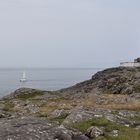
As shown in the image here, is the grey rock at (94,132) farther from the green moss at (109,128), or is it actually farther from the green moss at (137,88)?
the green moss at (137,88)

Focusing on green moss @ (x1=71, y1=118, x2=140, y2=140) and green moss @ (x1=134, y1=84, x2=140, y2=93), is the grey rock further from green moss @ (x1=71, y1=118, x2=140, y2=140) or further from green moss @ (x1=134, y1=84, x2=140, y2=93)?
green moss @ (x1=134, y1=84, x2=140, y2=93)

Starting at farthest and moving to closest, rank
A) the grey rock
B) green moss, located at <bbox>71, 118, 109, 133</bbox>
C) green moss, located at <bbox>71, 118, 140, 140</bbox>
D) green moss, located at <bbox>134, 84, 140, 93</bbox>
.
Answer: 1. green moss, located at <bbox>134, 84, 140, 93</bbox>
2. green moss, located at <bbox>71, 118, 109, 133</bbox>
3. the grey rock
4. green moss, located at <bbox>71, 118, 140, 140</bbox>

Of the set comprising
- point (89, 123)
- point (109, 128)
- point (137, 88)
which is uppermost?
point (89, 123)

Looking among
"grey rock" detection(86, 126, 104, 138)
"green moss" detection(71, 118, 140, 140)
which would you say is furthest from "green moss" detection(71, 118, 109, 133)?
"grey rock" detection(86, 126, 104, 138)

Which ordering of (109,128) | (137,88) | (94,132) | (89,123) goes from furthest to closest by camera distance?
(137,88) < (89,123) < (109,128) < (94,132)

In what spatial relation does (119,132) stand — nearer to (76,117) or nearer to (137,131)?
(137,131)

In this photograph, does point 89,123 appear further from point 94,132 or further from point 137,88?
point 137,88

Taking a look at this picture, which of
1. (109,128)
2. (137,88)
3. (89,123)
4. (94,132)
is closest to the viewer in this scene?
(94,132)

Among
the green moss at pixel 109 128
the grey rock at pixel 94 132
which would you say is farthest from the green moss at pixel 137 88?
the grey rock at pixel 94 132

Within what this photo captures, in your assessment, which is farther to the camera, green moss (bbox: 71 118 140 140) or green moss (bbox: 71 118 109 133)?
green moss (bbox: 71 118 109 133)

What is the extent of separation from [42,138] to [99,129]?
3.91 meters

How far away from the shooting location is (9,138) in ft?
51.2

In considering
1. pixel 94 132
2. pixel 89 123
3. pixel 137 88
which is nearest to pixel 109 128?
pixel 89 123

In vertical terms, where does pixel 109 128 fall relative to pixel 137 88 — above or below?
above
